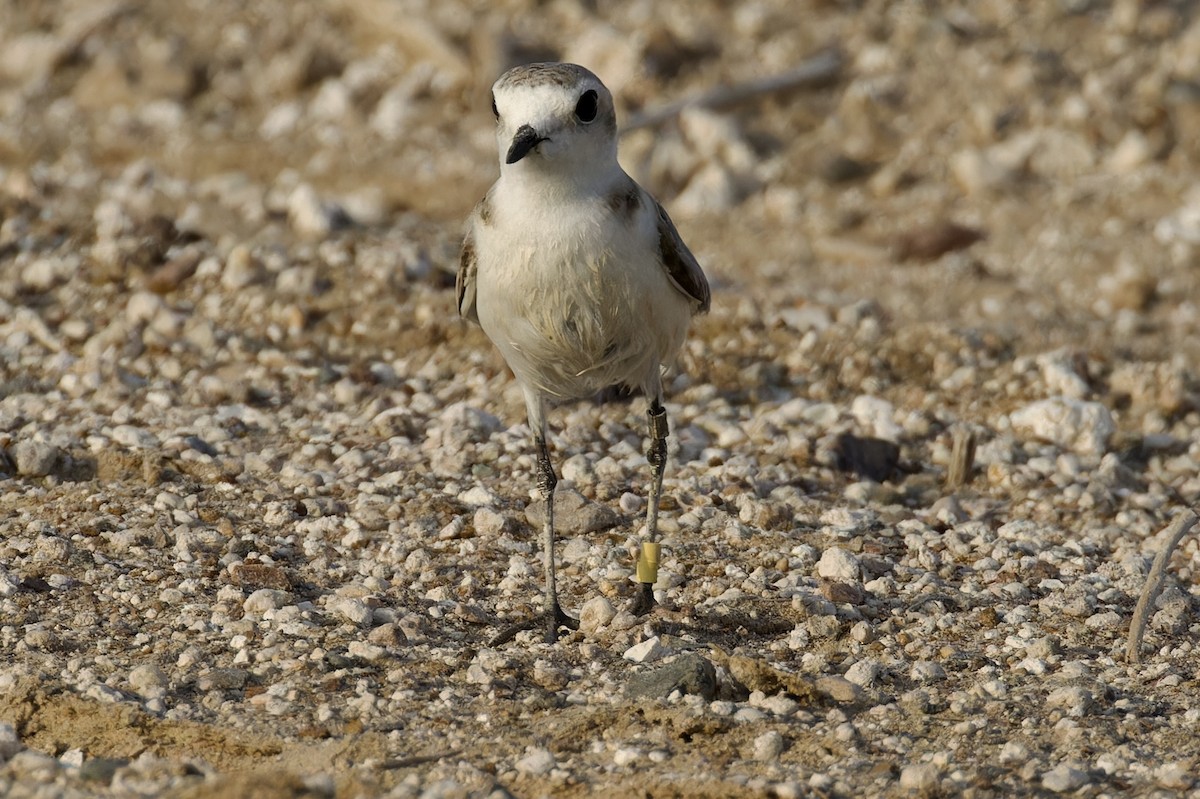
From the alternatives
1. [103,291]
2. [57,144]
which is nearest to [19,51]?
[57,144]

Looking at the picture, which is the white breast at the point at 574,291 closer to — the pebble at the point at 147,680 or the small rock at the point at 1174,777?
the pebble at the point at 147,680

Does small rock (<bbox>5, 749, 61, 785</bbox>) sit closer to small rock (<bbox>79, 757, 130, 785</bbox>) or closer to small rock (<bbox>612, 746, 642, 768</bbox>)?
small rock (<bbox>79, 757, 130, 785</bbox>)

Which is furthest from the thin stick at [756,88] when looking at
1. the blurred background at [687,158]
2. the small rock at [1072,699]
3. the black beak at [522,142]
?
the small rock at [1072,699]

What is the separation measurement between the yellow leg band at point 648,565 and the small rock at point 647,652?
353mm

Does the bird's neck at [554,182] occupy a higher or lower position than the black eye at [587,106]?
lower

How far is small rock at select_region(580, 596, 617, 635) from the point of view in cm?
542

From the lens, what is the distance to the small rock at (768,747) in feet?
14.6

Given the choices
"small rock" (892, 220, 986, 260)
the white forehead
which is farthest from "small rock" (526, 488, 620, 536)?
"small rock" (892, 220, 986, 260)

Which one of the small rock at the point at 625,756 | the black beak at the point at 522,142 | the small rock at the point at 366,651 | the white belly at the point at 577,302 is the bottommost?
the small rock at the point at 625,756

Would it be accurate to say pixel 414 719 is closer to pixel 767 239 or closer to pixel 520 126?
pixel 520 126

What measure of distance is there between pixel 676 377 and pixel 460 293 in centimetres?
199

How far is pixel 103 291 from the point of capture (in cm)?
815

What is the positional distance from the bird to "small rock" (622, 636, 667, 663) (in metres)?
0.31

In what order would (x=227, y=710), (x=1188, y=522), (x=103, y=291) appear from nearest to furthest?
(x=227, y=710) → (x=1188, y=522) → (x=103, y=291)
